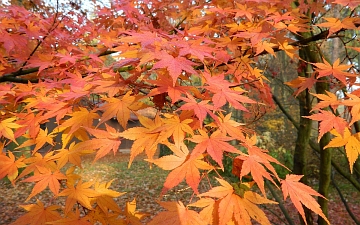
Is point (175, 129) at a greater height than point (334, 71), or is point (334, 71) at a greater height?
point (334, 71)

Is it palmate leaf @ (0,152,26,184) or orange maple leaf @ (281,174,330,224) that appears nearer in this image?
orange maple leaf @ (281,174,330,224)

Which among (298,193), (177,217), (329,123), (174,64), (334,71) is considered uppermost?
(334,71)

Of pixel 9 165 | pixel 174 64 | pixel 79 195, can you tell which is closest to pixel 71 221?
pixel 79 195

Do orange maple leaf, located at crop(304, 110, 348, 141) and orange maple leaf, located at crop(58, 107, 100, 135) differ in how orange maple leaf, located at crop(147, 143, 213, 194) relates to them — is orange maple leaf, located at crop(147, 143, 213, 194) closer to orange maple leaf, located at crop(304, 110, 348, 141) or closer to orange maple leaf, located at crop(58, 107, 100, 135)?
orange maple leaf, located at crop(58, 107, 100, 135)

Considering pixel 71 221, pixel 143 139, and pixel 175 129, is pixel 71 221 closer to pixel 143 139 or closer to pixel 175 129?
pixel 143 139

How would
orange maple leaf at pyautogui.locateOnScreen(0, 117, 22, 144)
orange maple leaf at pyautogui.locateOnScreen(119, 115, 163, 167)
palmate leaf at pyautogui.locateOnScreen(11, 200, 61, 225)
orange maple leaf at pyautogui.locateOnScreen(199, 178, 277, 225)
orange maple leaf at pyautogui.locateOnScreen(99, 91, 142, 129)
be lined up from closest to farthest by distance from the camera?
1. orange maple leaf at pyautogui.locateOnScreen(199, 178, 277, 225)
2. orange maple leaf at pyautogui.locateOnScreen(119, 115, 163, 167)
3. orange maple leaf at pyautogui.locateOnScreen(99, 91, 142, 129)
4. palmate leaf at pyautogui.locateOnScreen(11, 200, 61, 225)
5. orange maple leaf at pyautogui.locateOnScreen(0, 117, 22, 144)

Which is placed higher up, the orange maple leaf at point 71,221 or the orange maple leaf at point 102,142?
the orange maple leaf at point 102,142

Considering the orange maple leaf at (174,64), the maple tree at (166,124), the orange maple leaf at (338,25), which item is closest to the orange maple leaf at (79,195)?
the maple tree at (166,124)

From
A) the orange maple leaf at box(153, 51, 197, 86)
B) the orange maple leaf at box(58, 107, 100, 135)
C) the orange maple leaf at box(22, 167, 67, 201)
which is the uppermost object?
the orange maple leaf at box(153, 51, 197, 86)

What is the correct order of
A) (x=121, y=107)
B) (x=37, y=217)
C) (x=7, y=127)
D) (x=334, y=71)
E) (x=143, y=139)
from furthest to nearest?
1. (x=334, y=71)
2. (x=7, y=127)
3. (x=37, y=217)
4. (x=121, y=107)
5. (x=143, y=139)

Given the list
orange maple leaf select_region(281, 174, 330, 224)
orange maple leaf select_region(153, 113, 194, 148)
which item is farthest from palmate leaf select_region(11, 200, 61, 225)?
orange maple leaf select_region(281, 174, 330, 224)

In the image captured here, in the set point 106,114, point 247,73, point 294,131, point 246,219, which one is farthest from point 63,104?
point 294,131

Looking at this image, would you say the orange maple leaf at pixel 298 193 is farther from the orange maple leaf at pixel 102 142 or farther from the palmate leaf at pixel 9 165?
the palmate leaf at pixel 9 165

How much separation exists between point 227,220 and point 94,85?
0.85m
